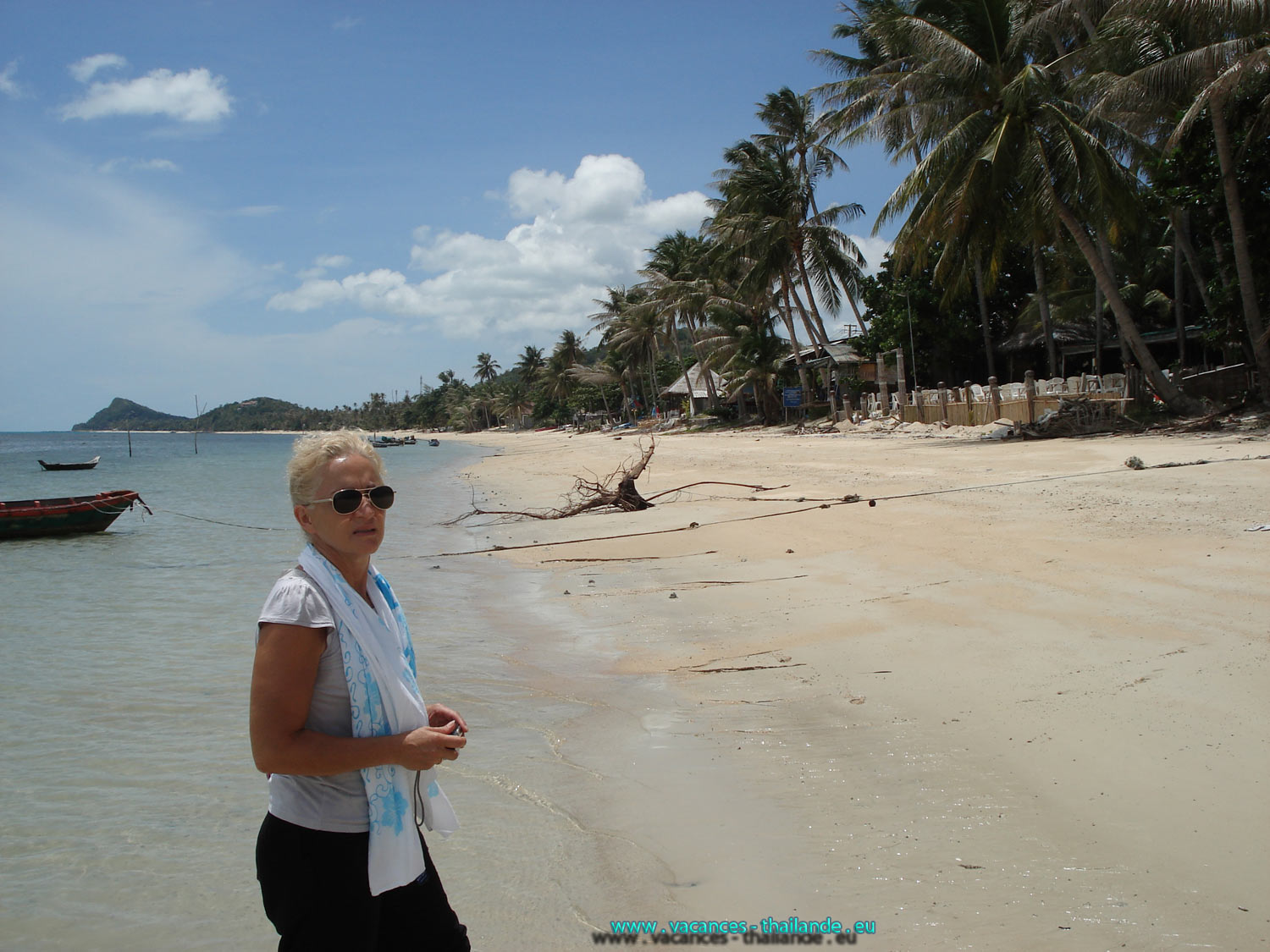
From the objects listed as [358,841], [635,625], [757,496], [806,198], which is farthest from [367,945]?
[806,198]

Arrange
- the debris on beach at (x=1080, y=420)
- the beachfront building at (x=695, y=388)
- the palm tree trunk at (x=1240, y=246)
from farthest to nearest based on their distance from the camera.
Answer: the beachfront building at (x=695, y=388)
the debris on beach at (x=1080, y=420)
the palm tree trunk at (x=1240, y=246)

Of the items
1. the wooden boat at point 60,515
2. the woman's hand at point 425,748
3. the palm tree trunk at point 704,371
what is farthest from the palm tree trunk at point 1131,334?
the palm tree trunk at point 704,371

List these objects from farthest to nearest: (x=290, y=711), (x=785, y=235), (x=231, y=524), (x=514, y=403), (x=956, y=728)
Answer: (x=514, y=403), (x=785, y=235), (x=231, y=524), (x=956, y=728), (x=290, y=711)

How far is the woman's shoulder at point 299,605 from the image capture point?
5.45 ft

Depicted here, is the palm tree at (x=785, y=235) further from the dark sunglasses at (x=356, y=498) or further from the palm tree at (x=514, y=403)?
the palm tree at (x=514, y=403)

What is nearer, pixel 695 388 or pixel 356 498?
pixel 356 498

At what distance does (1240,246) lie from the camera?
53.3 ft

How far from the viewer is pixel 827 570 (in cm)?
774

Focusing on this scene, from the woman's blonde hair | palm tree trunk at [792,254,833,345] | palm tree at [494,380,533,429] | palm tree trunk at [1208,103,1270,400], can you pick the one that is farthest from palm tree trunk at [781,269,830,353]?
palm tree at [494,380,533,429]

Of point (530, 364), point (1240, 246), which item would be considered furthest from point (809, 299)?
point (530, 364)

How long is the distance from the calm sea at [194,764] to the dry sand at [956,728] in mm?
287

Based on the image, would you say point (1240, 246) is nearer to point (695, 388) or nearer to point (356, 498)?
point (356, 498)

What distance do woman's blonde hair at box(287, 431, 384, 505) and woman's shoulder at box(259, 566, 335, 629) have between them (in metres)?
0.25

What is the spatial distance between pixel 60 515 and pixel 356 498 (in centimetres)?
1745
